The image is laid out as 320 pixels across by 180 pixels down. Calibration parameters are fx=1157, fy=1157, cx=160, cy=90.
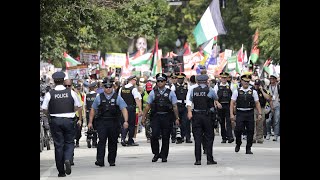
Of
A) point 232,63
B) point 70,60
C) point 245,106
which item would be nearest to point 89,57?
point 70,60

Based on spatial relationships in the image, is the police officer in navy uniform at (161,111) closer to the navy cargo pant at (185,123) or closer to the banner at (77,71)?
the navy cargo pant at (185,123)

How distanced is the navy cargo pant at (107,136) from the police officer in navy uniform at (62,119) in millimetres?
2402

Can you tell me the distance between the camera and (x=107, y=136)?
24.2 metres

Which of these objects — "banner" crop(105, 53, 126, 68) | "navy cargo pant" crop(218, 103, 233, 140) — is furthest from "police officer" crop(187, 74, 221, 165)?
"banner" crop(105, 53, 126, 68)

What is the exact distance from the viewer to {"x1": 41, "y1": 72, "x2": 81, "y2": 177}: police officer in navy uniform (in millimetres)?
21578

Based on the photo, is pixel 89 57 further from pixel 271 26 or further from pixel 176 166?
pixel 176 166

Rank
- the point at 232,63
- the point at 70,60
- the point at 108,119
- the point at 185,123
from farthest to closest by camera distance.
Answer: the point at 232,63 < the point at 70,60 < the point at 185,123 < the point at 108,119

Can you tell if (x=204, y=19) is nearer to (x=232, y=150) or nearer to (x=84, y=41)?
(x=84, y=41)

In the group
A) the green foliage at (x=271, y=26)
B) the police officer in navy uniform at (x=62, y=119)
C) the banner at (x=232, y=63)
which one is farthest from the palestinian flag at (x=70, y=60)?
the police officer in navy uniform at (x=62, y=119)

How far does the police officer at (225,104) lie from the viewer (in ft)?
107

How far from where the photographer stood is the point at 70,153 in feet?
70.8

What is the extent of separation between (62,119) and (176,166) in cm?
324

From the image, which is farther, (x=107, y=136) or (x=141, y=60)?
(x=141, y=60)
